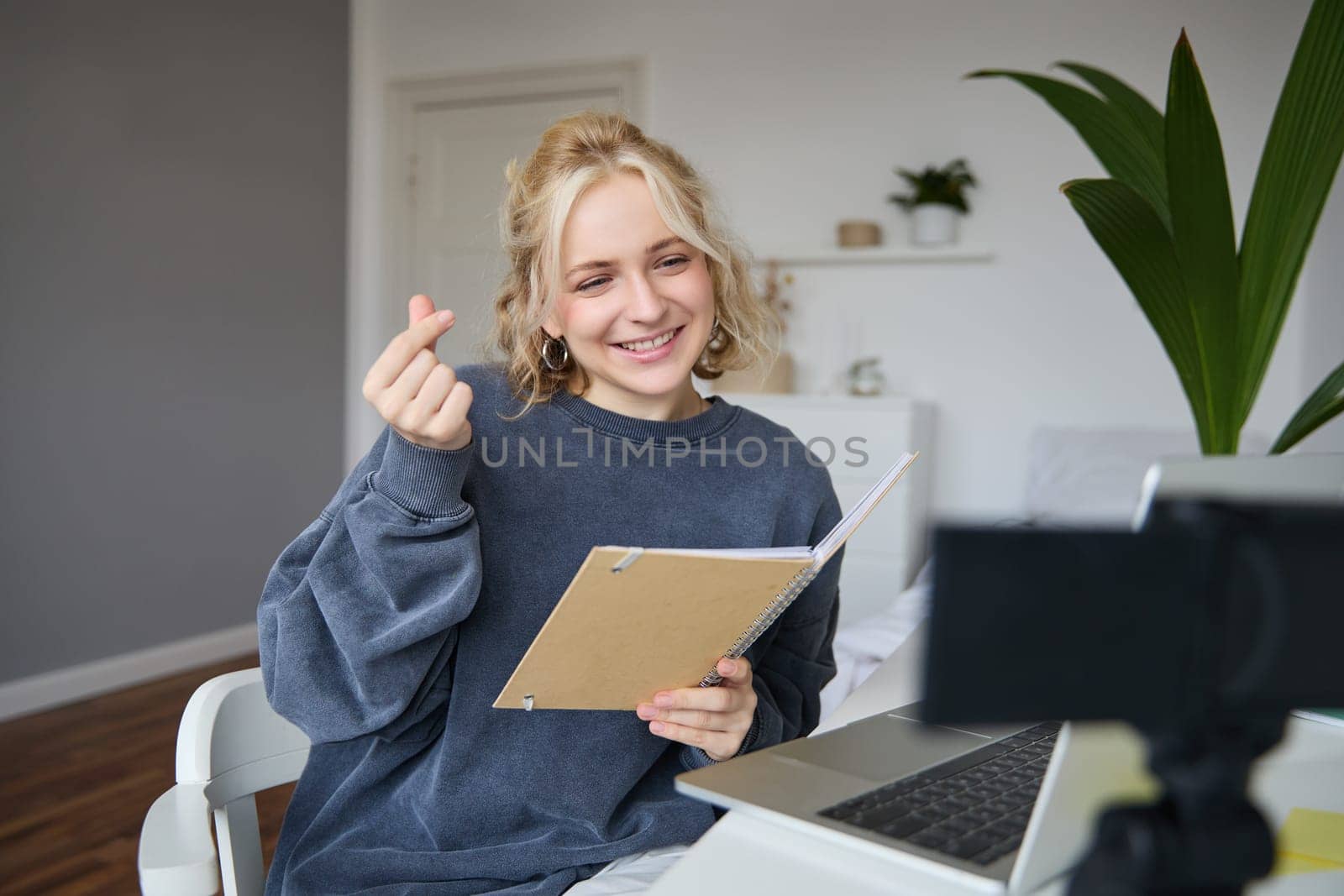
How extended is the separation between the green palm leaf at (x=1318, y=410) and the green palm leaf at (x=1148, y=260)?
82mm

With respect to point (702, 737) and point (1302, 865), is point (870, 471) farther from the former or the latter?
point (1302, 865)

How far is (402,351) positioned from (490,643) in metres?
0.36

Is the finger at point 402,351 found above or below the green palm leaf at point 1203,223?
below

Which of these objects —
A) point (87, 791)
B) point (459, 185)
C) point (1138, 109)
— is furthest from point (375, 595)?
point (459, 185)

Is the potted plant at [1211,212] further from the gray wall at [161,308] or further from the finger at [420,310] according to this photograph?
the gray wall at [161,308]

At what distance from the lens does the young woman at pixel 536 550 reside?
2.79ft

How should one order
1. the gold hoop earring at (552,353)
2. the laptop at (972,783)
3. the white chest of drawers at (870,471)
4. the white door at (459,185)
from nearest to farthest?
the laptop at (972,783) → the gold hoop earring at (552,353) → the white chest of drawers at (870,471) → the white door at (459,185)

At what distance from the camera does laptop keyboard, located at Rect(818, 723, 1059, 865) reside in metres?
0.65

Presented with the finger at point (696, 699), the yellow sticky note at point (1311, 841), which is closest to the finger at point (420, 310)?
the finger at point (696, 699)

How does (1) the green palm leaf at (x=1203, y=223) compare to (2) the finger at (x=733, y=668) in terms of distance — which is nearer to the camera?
(2) the finger at (x=733, y=668)

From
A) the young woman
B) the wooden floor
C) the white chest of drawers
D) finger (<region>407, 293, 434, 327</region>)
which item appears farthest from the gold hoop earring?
the white chest of drawers

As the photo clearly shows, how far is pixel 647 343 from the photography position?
43.3 inches

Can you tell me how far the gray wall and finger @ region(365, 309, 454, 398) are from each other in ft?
9.10

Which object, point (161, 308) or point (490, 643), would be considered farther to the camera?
point (161, 308)
